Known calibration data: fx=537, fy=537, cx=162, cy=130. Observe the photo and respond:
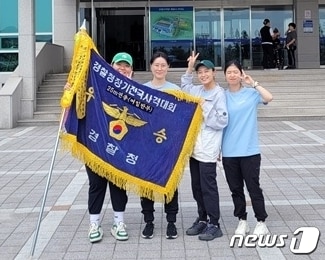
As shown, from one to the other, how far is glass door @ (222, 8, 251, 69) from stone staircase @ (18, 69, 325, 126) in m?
3.57

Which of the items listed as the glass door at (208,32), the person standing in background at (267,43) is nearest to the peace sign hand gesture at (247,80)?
the person standing in background at (267,43)

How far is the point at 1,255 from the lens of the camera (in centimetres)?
497

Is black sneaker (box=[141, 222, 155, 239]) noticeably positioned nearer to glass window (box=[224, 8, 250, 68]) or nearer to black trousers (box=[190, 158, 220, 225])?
black trousers (box=[190, 158, 220, 225])

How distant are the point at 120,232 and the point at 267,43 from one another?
17.1 metres

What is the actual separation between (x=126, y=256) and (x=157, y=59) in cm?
189

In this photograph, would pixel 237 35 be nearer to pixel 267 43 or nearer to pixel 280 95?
pixel 267 43

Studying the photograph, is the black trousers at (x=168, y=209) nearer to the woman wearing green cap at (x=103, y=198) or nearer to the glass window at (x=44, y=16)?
the woman wearing green cap at (x=103, y=198)

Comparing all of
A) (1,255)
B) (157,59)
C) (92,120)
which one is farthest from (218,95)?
(1,255)

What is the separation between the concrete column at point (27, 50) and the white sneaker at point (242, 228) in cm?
1172

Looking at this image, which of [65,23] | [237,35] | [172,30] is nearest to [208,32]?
[237,35]

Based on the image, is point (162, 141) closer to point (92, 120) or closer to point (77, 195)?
point (92, 120)

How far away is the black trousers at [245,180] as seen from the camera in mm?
5164

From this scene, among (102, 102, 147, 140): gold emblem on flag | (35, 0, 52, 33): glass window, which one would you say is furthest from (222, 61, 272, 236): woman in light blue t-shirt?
(35, 0, 52, 33): glass window

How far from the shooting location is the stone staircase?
1590 centimetres
